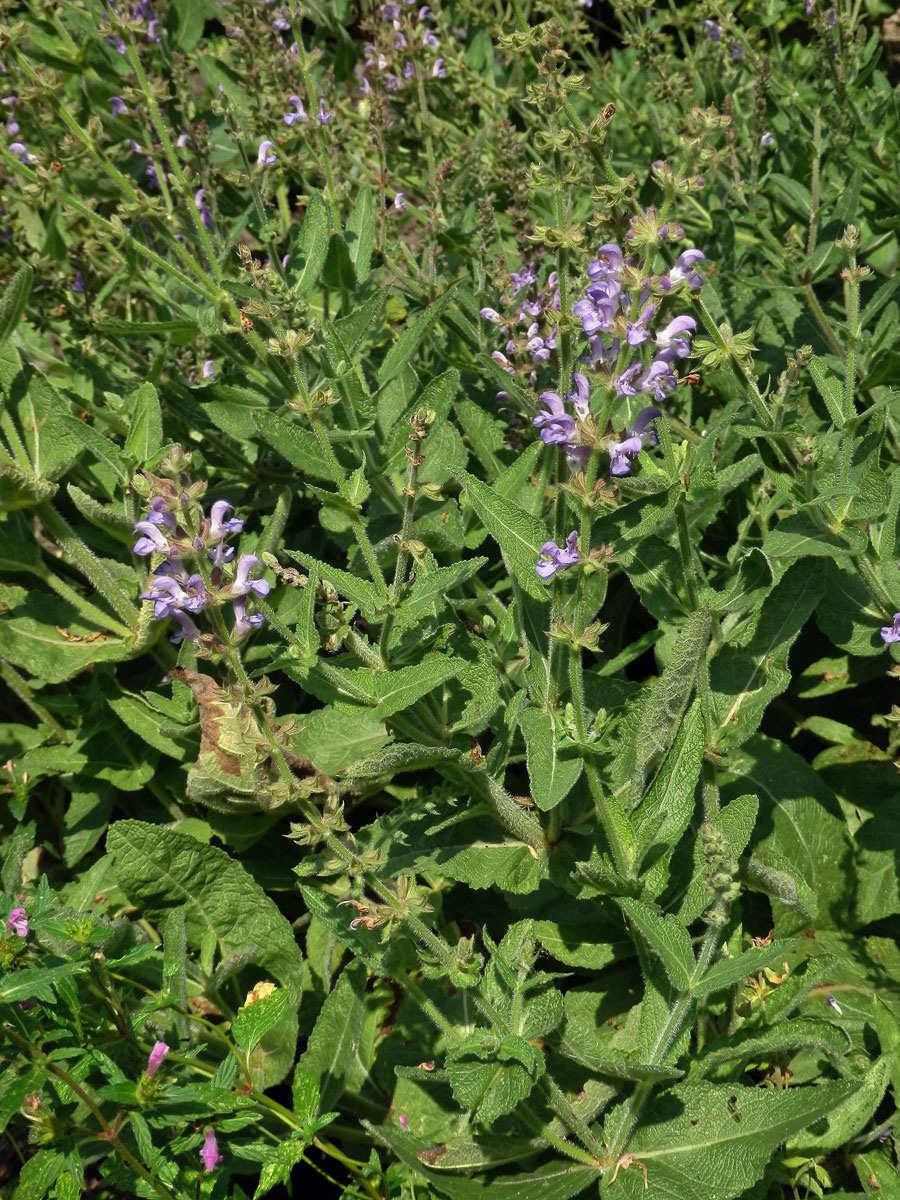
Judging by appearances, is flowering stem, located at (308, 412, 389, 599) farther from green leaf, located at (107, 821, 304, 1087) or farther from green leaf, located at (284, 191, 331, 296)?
green leaf, located at (284, 191, 331, 296)

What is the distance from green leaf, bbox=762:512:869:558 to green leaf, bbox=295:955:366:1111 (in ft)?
6.20

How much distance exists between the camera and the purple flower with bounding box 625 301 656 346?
247 centimetres

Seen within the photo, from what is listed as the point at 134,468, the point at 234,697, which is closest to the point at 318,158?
the point at 134,468

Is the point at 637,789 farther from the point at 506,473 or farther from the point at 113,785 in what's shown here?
the point at 113,785

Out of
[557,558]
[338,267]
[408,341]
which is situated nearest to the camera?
[557,558]

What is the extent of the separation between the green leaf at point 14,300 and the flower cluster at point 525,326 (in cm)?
174

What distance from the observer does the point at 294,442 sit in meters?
3.62

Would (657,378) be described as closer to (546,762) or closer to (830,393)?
(830,393)

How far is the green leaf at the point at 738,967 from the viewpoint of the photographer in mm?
2660

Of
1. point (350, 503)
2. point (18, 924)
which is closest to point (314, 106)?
point (350, 503)

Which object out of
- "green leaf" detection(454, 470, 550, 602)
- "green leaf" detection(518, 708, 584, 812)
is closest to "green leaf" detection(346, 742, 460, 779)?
"green leaf" detection(518, 708, 584, 812)

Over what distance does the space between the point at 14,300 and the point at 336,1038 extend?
2.93 meters

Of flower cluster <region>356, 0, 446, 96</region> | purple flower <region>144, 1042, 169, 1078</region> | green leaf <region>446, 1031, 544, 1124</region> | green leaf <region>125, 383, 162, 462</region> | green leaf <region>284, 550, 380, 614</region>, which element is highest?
flower cluster <region>356, 0, 446, 96</region>

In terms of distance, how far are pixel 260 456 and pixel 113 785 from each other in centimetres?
164
